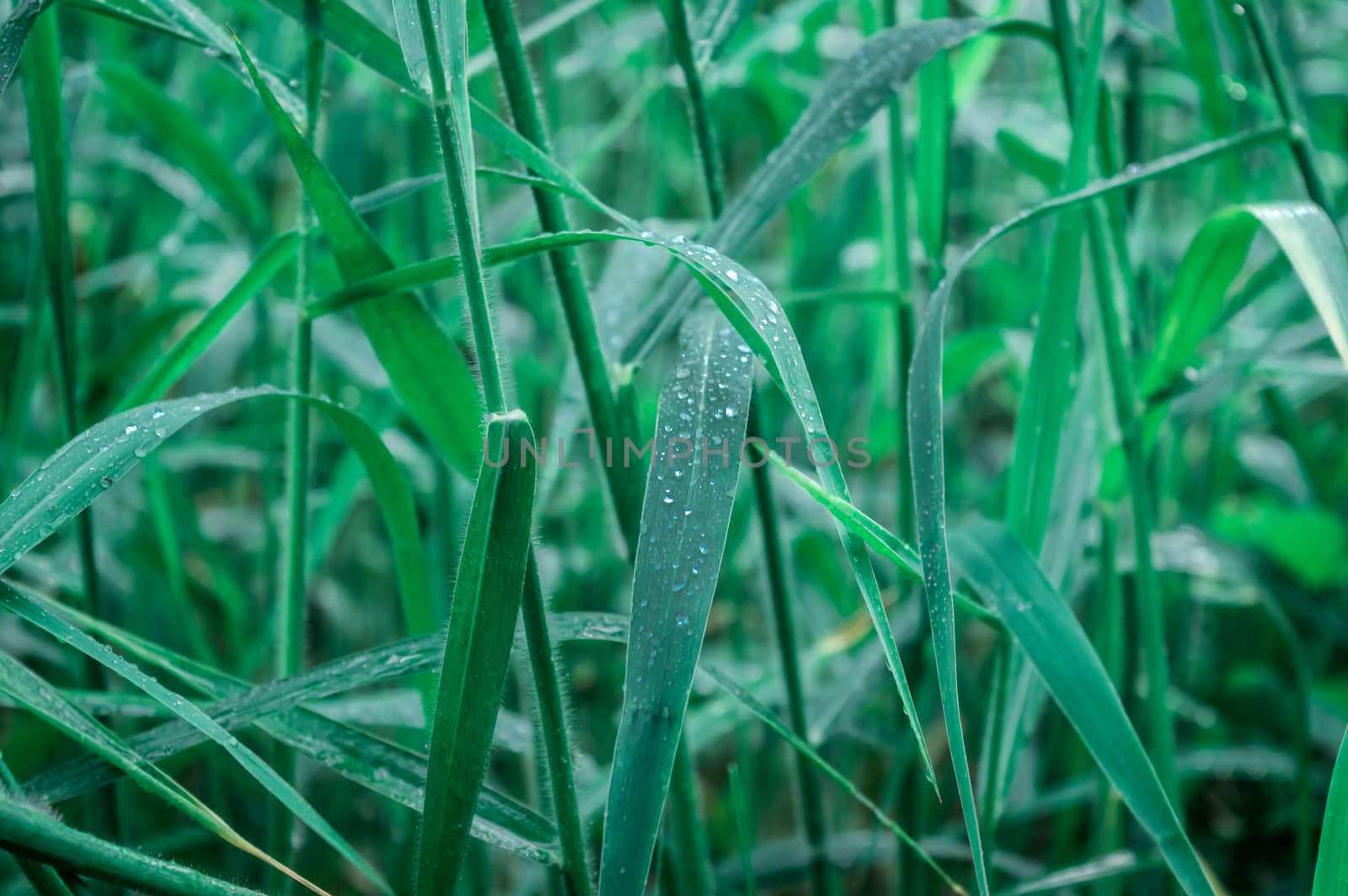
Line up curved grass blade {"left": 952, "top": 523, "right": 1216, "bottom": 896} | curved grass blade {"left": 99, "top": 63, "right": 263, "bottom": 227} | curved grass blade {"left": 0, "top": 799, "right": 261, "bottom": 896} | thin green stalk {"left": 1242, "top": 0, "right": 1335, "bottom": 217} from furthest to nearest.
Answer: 1. curved grass blade {"left": 99, "top": 63, "right": 263, "bottom": 227}
2. thin green stalk {"left": 1242, "top": 0, "right": 1335, "bottom": 217}
3. curved grass blade {"left": 952, "top": 523, "right": 1216, "bottom": 896}
4. curved grass blade {"left": 0, "top": 799, "right": 261, "bottom": 896}

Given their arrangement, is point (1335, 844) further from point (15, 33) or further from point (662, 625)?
point (15, 33)

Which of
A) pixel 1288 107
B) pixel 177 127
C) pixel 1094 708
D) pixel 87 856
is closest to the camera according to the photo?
pixel 87 856

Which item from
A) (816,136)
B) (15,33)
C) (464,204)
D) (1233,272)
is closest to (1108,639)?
(1233,272)

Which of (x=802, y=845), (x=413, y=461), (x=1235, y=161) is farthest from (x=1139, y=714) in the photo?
(x=413, y=461)

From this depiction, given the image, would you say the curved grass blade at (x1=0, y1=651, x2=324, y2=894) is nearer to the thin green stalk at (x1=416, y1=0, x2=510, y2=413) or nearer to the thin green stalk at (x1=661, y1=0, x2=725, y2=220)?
the thin green stalk at (x1=416, y1=0, x2=510, y2=413)

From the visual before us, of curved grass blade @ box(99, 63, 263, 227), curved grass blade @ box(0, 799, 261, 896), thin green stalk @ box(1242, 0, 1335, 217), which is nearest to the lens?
curved grass blade @ box(0, 799, 261, 896)

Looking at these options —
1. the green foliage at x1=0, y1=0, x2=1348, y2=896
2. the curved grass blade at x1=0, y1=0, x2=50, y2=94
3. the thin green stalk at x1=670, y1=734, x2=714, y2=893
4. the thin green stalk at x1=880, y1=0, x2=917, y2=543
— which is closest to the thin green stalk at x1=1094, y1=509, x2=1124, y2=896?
the green foliage at x1=0, y1=0, x2=1348, y2=896

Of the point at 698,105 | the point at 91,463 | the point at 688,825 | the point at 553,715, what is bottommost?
the point at 688,825

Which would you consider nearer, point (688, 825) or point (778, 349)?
point (778, 349)
